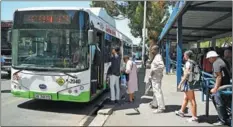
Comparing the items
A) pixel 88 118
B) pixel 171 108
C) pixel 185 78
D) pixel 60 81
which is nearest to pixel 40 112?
pixel 60 81

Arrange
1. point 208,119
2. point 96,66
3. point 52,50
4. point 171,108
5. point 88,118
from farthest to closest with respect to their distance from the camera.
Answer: point 96,66 < point 171,108 < point 52,50 < point 88,118 < point 208,119

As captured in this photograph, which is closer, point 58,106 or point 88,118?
point 88,118

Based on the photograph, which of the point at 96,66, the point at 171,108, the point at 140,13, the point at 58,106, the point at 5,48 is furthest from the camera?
the point at 140,13

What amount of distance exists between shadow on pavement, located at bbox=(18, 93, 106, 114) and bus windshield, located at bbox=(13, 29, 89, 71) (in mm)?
1343

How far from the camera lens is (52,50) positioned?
9969 mm

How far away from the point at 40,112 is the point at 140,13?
34.6m

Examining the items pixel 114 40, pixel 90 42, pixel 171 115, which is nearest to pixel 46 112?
pixel 90 42

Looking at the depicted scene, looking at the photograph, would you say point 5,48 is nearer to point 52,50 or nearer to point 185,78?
point 52,50

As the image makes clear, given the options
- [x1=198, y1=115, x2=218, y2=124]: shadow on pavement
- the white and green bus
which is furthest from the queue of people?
the white and green bus

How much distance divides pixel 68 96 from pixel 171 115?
2.83 metres

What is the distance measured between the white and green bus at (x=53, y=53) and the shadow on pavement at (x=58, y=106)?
61 cm

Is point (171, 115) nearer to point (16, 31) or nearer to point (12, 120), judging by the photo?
point (12, 120)

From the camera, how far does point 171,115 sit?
937 centimetres

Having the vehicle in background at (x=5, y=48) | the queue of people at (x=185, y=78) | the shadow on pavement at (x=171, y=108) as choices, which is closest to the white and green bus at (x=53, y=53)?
the queue of people at (x=185, y=78)
